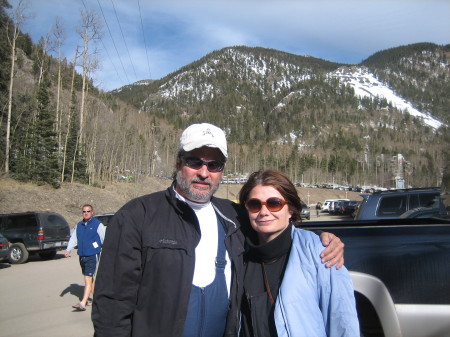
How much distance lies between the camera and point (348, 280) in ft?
7.06

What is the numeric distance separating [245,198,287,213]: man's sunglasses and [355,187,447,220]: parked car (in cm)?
835

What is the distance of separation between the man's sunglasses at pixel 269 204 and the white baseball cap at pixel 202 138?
406 millimetres

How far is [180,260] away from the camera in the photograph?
2.20 metres

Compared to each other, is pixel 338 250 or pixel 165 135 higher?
pixel 165 135

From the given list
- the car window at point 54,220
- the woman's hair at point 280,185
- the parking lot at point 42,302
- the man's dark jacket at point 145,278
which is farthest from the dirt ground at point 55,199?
the man's dark jacket at point 145,278

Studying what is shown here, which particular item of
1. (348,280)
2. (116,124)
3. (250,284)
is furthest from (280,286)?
(116,124)

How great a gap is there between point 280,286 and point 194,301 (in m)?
0.50

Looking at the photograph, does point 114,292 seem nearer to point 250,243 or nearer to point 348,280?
point 250,243

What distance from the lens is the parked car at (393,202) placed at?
10.4 m

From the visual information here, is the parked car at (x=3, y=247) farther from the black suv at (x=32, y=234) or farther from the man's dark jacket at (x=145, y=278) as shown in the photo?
the man's dark jacket at (x=145, y=278)

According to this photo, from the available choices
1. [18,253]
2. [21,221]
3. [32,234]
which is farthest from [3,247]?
[21,221]

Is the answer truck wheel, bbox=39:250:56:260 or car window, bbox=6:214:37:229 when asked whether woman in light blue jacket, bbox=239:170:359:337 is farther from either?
truck wheel, bbox=39:250:56:260

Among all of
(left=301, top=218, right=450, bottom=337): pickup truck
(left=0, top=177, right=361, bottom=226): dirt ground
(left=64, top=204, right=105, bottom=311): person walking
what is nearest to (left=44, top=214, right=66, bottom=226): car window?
(left=64, top=204, right=105, bottom=311): person walking

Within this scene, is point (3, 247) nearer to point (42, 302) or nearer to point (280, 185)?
point (42, 302)
